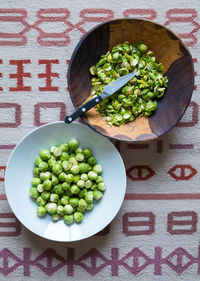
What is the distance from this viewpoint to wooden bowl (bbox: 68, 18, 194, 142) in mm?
935

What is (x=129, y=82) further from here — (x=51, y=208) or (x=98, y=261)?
(x=98, y=261)

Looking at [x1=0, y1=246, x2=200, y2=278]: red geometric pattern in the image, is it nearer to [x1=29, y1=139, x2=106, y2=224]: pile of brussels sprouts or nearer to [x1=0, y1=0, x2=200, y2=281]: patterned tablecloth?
[x1=0, y1=0, x2=200, y2=281]: patterned tablecloth


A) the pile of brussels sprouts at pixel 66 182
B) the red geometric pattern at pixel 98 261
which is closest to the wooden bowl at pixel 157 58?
the pile of brussels sprouts at pixel 66 182

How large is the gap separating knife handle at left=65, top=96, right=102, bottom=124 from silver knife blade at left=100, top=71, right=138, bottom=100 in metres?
0.02

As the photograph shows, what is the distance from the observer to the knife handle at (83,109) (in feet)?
3.03

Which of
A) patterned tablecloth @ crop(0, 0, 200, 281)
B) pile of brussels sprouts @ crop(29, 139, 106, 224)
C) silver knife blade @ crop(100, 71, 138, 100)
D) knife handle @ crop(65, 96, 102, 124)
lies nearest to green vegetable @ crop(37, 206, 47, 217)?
pile of brussels sprouts @ crop(29, 139, 106, 224)

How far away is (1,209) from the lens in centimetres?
106

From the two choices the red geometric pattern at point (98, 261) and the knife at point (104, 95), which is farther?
the red geometric pattern at point (98, 261)

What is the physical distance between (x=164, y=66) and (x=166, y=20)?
17cm

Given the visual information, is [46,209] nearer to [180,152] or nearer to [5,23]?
[180,152]

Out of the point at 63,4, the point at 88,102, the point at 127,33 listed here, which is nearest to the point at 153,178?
the point at 88,102

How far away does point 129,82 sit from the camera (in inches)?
38.5

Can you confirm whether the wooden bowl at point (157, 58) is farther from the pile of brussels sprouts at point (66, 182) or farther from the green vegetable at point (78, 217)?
the green vegetable at point (78, 217)

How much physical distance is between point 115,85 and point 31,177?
381mm
